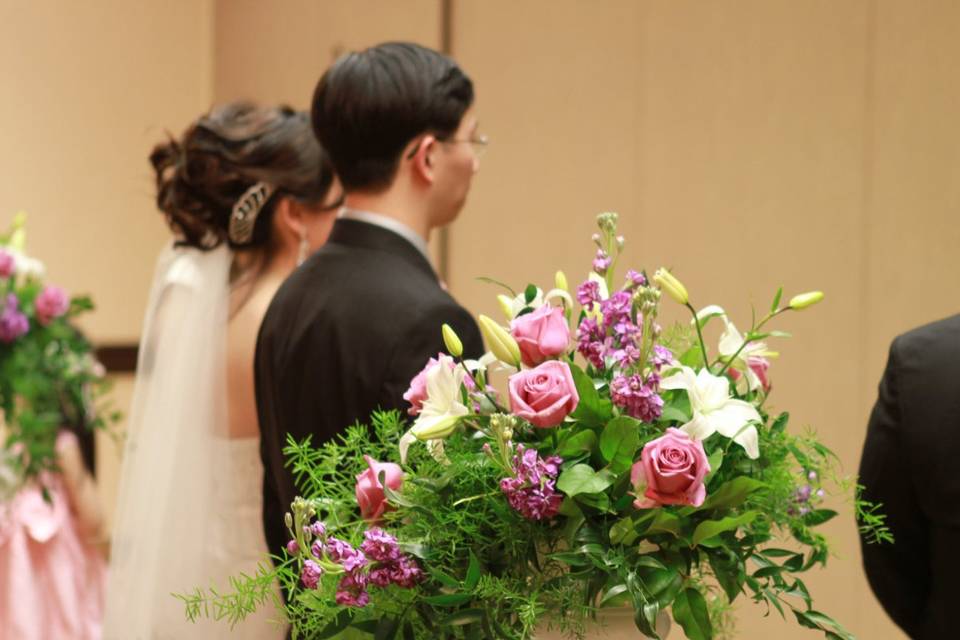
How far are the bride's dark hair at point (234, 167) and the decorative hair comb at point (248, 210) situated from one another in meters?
0.01

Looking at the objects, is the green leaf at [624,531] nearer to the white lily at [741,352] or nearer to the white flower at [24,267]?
the white lily at [741,352]

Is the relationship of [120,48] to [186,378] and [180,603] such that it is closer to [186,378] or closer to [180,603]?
[186,378]

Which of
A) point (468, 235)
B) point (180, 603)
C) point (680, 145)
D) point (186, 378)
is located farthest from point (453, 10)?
point (180, 603)

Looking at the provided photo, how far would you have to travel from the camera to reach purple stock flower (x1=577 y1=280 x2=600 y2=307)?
132cm

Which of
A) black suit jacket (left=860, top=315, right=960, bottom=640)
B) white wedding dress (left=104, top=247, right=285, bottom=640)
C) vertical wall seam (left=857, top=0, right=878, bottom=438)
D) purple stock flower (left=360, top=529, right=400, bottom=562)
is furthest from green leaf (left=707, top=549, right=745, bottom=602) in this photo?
vertical wall seam (left=857, top=0, right=878, bottom=438)

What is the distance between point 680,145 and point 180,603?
2.05 meters

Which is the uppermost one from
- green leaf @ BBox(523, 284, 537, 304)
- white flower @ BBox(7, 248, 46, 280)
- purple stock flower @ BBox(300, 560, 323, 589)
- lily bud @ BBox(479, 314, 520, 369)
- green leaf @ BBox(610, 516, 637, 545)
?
green leaf @ BBox(523, 284, 537, 304)

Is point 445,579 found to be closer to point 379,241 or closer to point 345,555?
point 345,555

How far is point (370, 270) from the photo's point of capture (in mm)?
2076

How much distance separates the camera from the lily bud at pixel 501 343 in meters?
1.30

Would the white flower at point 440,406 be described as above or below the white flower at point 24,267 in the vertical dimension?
above

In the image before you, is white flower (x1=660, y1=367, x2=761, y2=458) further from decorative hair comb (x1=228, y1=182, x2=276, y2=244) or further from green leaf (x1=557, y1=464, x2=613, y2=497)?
decorative hair comb (x1=228, y1=182, x2=276, y2=244)

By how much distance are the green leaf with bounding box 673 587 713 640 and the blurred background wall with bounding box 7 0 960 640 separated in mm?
2355

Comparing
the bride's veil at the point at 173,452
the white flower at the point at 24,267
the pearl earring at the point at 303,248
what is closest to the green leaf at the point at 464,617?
the bride's veil at the point at 173,452
